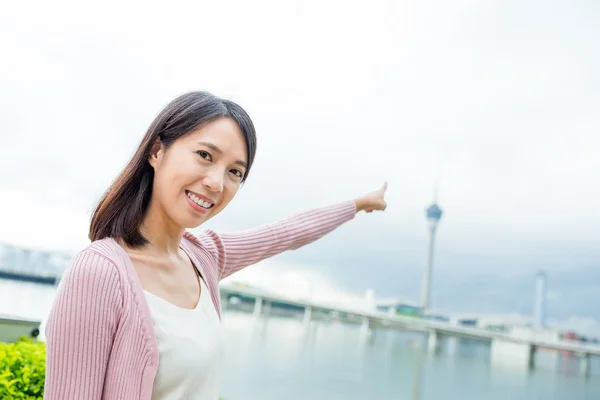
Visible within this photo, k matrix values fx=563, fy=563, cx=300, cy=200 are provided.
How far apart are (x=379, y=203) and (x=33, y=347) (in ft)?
3.21

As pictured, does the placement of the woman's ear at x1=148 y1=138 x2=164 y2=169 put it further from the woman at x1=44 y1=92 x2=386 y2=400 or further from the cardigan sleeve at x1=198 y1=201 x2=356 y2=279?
the cardigan sleeve at x1=198 y1=201 x2=356 y2=279

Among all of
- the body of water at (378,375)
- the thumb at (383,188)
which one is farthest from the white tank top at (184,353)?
the body of water at (378,375)

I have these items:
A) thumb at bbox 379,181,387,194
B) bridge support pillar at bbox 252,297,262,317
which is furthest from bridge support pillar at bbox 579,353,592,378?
thumb at bbox 379,181,387,194

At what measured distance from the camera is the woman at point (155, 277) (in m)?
0.58

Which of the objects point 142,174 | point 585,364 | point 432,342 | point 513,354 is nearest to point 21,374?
point 142,174

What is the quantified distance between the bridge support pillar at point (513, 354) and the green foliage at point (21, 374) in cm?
1539

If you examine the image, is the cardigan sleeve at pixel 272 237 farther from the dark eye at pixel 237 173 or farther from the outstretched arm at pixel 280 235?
the dark eye at pixel 237 173

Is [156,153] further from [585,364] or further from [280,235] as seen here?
[585,364]

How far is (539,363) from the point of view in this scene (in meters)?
15.1

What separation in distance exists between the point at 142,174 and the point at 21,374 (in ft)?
2.73

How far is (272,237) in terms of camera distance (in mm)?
1052

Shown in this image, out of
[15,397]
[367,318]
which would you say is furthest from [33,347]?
[367,318]

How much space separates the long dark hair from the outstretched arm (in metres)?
0.23

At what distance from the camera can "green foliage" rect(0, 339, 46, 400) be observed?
1256 mm
